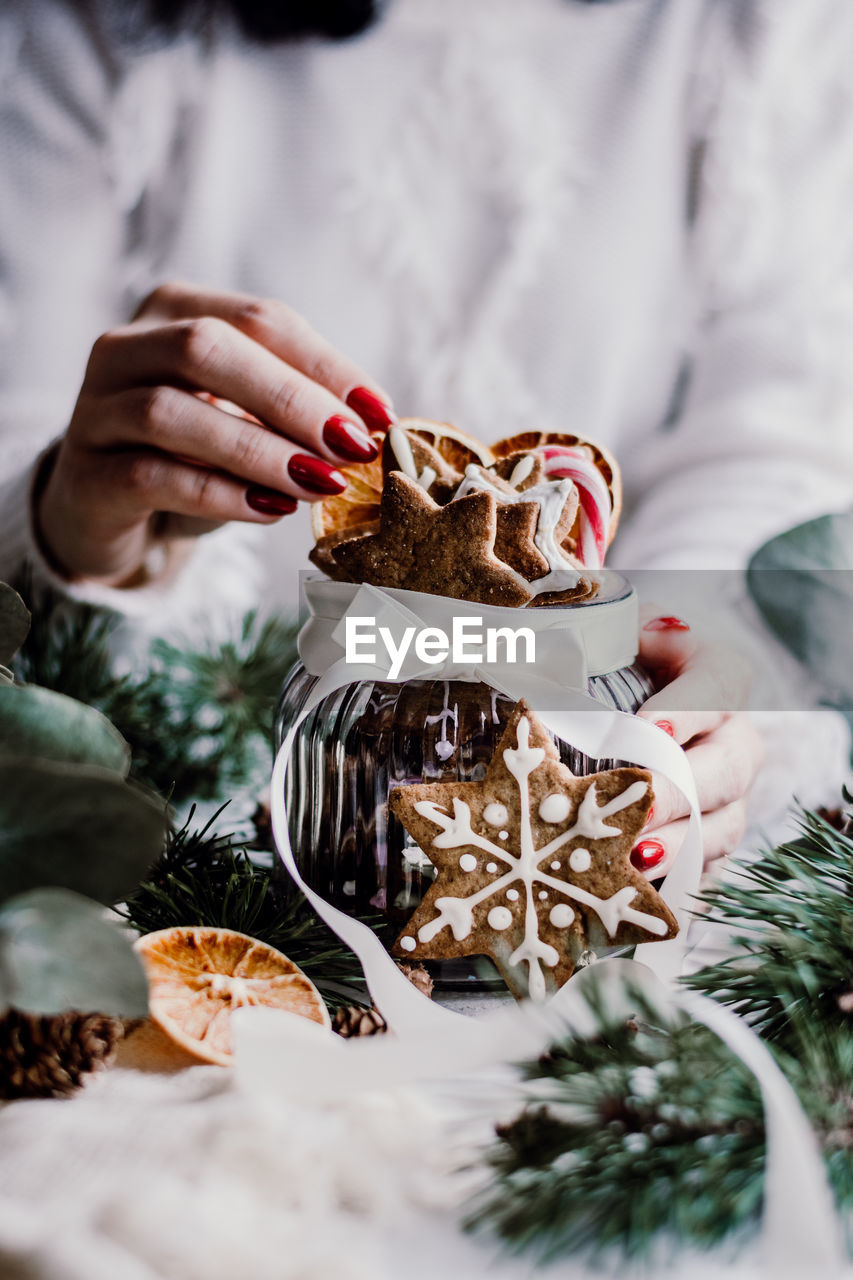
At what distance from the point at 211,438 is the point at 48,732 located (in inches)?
14.0

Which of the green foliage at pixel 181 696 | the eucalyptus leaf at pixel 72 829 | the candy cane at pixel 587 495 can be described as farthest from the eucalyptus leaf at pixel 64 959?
the green foliage at pixel 181 696

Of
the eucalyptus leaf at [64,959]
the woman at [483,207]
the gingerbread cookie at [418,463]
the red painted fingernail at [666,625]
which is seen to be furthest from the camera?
the woman at [483,207]

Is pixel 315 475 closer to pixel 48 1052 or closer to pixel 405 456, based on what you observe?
pixel 405 456

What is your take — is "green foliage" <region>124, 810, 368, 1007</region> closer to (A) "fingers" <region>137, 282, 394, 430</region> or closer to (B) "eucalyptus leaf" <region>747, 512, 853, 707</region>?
(A) "fingers" <region>137, 282, 394, 430</region>

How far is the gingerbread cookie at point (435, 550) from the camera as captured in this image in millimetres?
419

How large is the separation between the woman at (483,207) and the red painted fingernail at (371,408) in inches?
21.3

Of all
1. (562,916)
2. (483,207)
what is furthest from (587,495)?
(483,207)

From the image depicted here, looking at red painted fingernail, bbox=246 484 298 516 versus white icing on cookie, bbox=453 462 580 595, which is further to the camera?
red painted fingernail, bbox=246 484 298 516

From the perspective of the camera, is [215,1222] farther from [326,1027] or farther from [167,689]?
[167,689]

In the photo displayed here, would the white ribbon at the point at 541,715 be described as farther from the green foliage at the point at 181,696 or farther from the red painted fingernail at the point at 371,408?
the green foliage at the point at 181,696

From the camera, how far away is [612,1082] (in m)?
0.32

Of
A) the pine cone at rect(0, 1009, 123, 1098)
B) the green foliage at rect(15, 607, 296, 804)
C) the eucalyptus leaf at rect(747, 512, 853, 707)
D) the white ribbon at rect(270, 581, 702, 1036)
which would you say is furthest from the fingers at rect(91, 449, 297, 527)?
the eucalyptus leaf at rect(747, 512, 853, 707)

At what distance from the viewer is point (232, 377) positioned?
2.07ft

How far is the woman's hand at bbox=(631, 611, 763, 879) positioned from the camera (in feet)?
1.54
